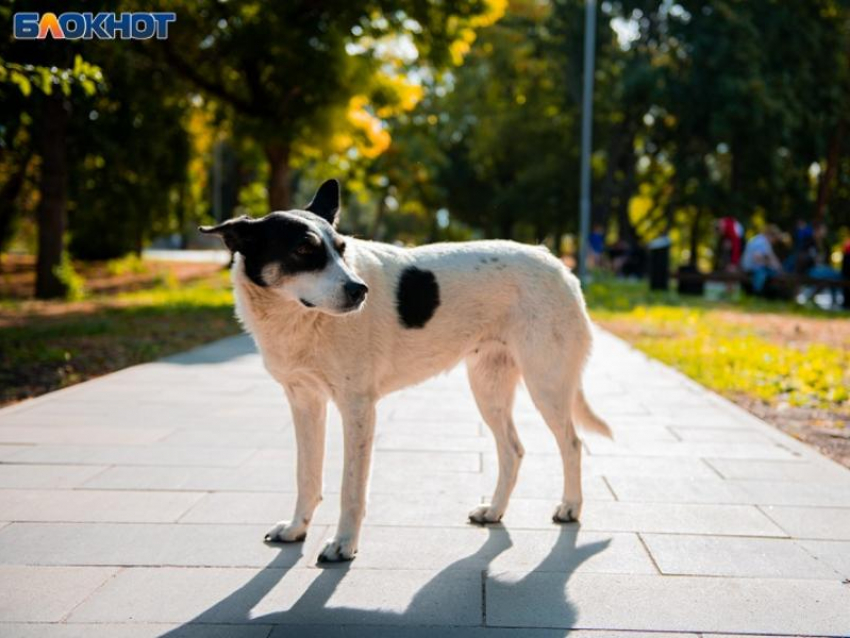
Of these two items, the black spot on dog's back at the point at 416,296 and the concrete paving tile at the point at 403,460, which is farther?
the concrete paving tile at the point at 403,460

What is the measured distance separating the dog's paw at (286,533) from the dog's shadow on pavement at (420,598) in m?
0.11

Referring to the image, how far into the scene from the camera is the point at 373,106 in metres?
22.2

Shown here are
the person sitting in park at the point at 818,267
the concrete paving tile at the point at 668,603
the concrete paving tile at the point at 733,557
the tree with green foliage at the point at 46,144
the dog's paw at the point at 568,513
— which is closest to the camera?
the concrete paving tile at the point at 668,603

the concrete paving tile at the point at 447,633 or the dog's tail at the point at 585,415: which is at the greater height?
the dog's tail at the point at 585,415

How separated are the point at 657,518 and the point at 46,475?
12.2 feet

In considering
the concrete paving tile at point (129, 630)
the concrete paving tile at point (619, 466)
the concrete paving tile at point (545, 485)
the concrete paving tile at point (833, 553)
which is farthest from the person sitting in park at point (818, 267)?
the concrete paving tile at point (129, 630)

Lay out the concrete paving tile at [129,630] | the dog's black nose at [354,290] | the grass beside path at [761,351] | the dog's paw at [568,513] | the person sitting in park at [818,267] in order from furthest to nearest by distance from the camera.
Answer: the person sitting in park at [818,267], the grass beside path at [761,351], the dog's paw at [568,513], the dog's black nose at [354,290], the concrete paving tile at [129,630]

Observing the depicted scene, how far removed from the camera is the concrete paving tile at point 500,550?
153 inches

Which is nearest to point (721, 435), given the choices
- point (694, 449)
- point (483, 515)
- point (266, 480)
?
point (694, 449)

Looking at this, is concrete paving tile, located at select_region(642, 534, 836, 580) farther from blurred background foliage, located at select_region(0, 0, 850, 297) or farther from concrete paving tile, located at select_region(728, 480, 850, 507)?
blurred background foliage, located at select_region(0, 0, 850, 297)

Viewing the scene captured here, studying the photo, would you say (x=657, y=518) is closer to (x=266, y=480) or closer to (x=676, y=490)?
(x=676, y=490)

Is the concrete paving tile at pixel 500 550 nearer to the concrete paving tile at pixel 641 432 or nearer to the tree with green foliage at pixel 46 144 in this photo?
the concrete paving tile at pixel 641 432

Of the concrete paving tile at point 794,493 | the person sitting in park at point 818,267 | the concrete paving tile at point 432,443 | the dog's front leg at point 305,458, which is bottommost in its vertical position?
the concrete paving tile at point 432,443

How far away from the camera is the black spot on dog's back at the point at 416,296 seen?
13.8 feet
